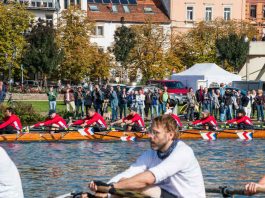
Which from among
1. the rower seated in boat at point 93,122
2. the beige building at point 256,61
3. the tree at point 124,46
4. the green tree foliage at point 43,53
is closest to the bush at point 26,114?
the rower seated in boat at point 93,122

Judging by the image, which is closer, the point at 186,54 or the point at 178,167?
the point at 178,167

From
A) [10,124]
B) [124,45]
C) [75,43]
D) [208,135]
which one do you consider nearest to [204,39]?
[124,45]

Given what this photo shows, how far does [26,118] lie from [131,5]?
5456 cm

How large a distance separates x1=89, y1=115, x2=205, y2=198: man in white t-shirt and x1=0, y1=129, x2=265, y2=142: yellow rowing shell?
22.5 metres

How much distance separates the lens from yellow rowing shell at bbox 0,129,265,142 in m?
32.6

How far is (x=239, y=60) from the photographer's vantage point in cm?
7956

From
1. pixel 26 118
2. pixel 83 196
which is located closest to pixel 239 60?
pixel 26 118

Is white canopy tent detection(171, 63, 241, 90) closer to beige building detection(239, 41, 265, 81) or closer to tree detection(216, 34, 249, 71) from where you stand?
beige building detection(239, 41, 265, 81)

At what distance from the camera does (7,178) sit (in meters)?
11.0

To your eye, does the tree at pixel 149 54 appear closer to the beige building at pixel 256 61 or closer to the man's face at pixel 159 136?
the beige building at pixel 256 61

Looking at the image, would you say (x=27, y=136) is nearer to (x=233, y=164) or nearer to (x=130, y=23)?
(x=233, y=164)

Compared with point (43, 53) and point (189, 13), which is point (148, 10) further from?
point (43, 53)

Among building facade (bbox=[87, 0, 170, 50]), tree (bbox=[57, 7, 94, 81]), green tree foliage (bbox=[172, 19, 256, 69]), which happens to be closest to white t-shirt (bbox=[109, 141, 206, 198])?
tree (bbox=[57, 7, 94, 81])

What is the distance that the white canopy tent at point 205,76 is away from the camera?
57.8 meters
